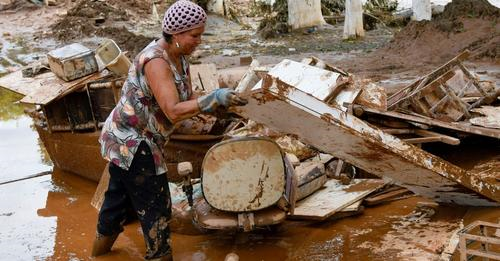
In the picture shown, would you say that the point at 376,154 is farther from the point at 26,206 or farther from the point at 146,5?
the point at 146,5

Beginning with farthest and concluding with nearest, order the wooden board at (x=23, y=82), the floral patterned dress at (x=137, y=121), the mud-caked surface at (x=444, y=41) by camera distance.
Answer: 1. the mud-caked surface at (x=444, y=41)
2. the wooden board at (x=23, y=82)
3. the floral patterned dress at (x=137, y=121)

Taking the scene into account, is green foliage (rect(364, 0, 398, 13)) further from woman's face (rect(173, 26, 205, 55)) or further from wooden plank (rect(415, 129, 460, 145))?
woman's face (rect(173, 26, 205, 55))

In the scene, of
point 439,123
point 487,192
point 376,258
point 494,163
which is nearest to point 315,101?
point 376,258

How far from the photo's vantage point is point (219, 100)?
12.1 feet

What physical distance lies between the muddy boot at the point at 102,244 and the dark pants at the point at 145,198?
271 millimetres

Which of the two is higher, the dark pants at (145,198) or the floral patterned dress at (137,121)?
the floral patterned dress at (137,121)

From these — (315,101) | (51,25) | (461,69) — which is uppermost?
(315,101)

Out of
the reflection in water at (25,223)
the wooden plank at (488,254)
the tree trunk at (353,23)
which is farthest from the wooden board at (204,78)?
the tree trunk at (353,23)

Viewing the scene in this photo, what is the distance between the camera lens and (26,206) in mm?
6617

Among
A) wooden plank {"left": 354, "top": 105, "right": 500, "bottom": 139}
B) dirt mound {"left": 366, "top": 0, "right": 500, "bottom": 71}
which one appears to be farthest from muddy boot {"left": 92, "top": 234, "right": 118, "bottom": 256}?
dirt mound {"left": 366, "top": 0, "right": 500, "bottom": 71}

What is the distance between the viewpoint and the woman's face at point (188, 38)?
3988 millimetres

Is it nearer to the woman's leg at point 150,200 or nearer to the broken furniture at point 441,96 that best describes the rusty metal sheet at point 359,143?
the woman's leg at point 150,200

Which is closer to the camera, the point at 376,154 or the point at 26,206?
the point at 376,154

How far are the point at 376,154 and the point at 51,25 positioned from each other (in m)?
18.1
